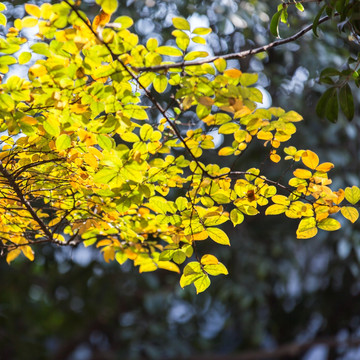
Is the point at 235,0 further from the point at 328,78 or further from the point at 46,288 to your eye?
the point at 46,288

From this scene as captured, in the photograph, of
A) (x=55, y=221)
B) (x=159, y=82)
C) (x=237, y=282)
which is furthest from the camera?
(x=237, y=282)

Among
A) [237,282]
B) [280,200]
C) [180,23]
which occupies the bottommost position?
[237,282]

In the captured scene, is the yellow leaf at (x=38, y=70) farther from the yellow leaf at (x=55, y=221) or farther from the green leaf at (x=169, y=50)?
the yellow leaf at (x=55, y=221)

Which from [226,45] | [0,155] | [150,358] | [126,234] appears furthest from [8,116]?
[150,358]

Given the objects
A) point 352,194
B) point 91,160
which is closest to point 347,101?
point 352,194

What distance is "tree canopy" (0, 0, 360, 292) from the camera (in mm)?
504

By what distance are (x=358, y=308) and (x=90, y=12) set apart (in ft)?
7.34

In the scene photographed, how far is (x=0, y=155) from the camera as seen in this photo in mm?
621

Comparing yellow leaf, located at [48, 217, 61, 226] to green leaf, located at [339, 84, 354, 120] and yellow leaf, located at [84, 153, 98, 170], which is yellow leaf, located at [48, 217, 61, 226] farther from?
green leaf, located at [339, 84, 354, 120]

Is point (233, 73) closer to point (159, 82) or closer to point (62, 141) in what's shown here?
point (159, 82)

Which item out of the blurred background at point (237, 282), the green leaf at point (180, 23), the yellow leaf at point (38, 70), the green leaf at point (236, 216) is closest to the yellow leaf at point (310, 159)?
the green leaf at point (236, 216)

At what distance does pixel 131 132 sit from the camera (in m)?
0.62

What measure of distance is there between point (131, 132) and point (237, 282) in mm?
1970

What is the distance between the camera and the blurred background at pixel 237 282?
7.11 ft
